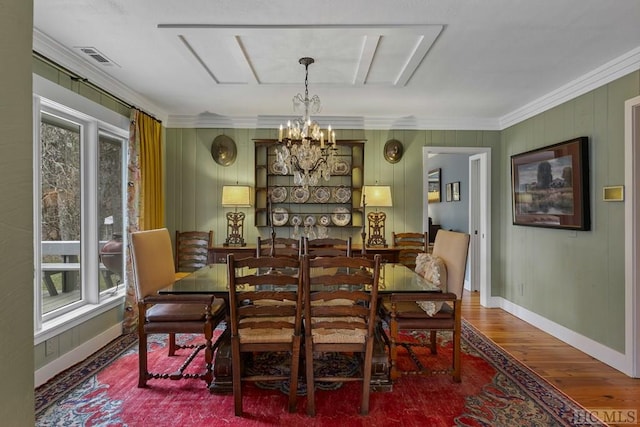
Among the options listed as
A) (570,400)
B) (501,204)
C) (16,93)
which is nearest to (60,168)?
(16,93)

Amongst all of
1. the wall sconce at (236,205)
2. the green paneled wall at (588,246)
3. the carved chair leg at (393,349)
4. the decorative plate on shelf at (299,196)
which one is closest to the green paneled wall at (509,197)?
the green paneled wall at (588,246)

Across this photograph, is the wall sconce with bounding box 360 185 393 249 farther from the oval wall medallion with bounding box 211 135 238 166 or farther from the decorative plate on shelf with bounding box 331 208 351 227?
the oval wall medallion with bounding box 211 135 238 166

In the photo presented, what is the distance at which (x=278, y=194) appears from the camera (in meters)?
4.99

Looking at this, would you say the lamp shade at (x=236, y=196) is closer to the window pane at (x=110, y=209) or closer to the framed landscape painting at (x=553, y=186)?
the window pane at (x=110, y=209)

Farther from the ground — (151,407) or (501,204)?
(501,204)

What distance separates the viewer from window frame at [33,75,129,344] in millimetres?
2742

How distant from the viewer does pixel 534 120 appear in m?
4.30

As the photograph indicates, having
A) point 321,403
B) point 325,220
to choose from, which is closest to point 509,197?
point 325,220

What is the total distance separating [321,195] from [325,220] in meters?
0.35

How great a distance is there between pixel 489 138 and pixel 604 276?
2448mm

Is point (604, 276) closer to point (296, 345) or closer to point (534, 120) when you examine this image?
point (534, 120)

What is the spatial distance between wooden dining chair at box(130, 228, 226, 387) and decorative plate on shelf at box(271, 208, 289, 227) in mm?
2007

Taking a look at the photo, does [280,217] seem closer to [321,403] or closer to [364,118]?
[364,118]

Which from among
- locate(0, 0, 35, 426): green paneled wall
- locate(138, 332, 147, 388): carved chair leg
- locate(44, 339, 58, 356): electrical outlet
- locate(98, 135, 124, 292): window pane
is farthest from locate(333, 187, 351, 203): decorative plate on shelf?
locate(0, 0, 35, 426): green paneled wall
